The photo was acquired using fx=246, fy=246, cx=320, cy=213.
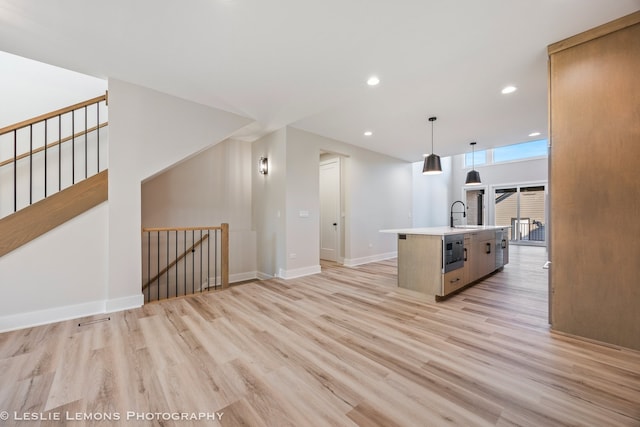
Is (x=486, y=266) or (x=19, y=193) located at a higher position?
(x=19, y=193)

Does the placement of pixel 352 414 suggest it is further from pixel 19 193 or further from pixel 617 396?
pixel 19 193

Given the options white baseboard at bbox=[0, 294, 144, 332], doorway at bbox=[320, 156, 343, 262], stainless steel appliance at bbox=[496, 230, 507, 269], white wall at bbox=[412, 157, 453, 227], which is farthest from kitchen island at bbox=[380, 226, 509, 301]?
white wall at bbox=[412, 157, 453, 227]

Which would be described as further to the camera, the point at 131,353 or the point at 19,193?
the point at 19,193

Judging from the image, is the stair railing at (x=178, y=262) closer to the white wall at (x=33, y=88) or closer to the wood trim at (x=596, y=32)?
the white wall at (x=33, y=88)

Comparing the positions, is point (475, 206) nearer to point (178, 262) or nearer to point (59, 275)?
point (178, 262)

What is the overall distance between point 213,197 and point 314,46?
364 cm

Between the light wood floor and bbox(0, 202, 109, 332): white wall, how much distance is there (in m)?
0.21

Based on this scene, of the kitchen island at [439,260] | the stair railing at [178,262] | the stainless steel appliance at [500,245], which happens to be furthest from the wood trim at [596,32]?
the stair railing at [178,262]

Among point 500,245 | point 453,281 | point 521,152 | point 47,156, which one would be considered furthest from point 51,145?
point 521,152

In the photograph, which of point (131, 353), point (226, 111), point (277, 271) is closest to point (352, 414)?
point (131, 353)

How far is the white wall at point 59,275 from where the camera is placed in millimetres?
2459

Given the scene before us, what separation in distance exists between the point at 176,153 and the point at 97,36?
136 cm

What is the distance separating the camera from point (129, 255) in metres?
3.01

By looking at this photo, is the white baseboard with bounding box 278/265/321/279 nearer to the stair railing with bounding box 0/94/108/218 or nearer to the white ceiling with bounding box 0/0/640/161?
the white ceiling with bounding box 0/0/640/161
